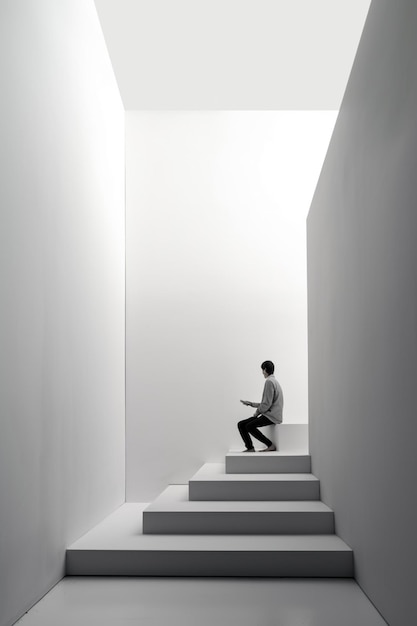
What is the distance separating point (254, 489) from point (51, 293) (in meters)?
2.73

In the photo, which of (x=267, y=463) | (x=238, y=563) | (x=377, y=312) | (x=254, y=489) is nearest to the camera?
(x=377, y=312)

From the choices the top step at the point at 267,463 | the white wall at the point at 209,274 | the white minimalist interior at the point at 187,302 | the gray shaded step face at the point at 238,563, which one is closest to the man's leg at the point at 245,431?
the white minimalist interior at the point at 187,302

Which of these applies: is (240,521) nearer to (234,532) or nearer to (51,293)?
(234,532)

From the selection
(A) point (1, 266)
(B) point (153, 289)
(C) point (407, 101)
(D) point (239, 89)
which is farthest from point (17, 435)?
(D) point (239, 89)

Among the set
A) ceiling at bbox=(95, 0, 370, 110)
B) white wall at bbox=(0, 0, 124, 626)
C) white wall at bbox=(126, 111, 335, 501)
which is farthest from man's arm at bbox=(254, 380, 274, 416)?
ceiling at bbox=(95, 0, 370, 110)

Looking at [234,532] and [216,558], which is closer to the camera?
[216,558]

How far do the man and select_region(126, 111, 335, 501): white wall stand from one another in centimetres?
80

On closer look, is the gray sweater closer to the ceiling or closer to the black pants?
the black pants

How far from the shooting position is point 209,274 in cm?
910

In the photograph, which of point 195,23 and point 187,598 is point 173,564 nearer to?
point 187,598

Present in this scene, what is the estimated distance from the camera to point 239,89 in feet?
29.3

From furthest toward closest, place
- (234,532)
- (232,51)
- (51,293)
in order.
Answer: (232,51)
(234,532)
(51,293)

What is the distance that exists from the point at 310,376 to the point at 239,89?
12.8 ft

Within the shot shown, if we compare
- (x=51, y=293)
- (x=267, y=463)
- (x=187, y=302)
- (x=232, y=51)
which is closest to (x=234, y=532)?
(x=267, y=463)
